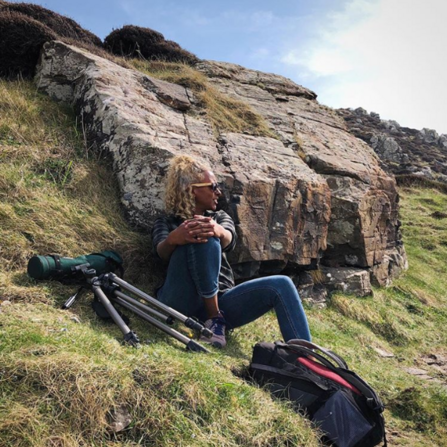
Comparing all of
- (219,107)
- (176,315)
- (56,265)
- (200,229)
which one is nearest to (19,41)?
(219,107)

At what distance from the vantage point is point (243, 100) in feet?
33.8

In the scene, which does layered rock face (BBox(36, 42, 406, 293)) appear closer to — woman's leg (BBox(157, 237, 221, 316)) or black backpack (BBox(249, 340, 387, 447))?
woman's leg (BBox(157, 237, 221, 316))

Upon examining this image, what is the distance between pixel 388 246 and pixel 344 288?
8.26 feet

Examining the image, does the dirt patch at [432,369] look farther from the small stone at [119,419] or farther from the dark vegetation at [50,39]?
the dark vegetation at [50,39]

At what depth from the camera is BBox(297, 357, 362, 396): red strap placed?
3.50 metres

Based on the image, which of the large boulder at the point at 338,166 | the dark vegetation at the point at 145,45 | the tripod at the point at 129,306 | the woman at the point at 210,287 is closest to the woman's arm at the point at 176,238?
the woman at the point at 210,287

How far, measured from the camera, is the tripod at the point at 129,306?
399cm

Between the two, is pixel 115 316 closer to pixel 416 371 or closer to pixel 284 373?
pixel 284 373

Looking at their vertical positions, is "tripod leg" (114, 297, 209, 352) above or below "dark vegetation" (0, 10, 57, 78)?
below

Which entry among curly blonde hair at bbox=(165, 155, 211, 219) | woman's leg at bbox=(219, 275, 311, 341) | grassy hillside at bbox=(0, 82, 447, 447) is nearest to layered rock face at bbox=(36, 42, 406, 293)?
grassy hillside at bbox=(0, 82, 447, 447)

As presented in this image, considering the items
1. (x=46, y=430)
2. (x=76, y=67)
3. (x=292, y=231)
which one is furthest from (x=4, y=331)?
(x=76, y=67)

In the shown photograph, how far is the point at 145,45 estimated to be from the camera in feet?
42.0

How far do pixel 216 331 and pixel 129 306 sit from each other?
0.92 meters

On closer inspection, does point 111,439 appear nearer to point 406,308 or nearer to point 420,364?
point 420,364
